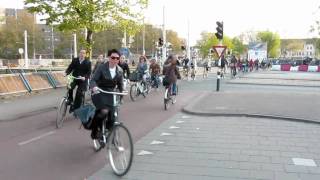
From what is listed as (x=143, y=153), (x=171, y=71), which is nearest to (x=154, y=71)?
(x=171, y=71)

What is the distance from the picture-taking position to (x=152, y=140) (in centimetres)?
891

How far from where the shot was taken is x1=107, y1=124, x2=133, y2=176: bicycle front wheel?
6246mm

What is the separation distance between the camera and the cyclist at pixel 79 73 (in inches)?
432

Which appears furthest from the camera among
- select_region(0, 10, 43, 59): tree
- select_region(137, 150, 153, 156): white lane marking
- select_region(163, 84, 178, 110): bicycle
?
select_region(0, 10, 43, 59): tree

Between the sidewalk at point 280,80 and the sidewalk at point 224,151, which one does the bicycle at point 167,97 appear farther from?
the sidewalk at point 280,80

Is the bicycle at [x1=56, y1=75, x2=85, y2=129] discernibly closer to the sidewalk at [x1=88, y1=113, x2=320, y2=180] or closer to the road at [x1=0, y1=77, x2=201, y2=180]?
the road at [x1=0, y1=77, x2=201, y2=180]

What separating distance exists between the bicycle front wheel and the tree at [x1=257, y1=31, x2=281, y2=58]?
13130cm

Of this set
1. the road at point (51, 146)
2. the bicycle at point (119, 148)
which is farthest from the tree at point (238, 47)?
the bicycle at point (119, 148)

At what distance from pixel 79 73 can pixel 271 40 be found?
428ft

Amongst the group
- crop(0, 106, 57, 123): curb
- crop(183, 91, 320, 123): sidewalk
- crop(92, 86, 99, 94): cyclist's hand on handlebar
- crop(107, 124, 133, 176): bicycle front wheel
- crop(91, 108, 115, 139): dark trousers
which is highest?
crop(92, 86, 99, 94): cyclist's hand on handlebar

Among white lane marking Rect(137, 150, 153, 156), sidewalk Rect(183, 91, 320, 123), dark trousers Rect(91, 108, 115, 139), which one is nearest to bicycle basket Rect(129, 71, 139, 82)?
sidewalk Rect(183, 91, 320, 123)

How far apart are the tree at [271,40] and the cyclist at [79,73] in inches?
5000

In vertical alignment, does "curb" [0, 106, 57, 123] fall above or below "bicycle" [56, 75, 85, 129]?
below

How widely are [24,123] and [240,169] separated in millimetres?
6354
